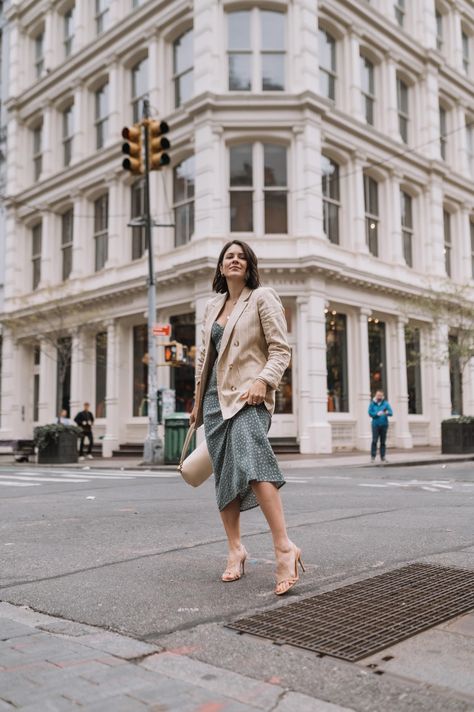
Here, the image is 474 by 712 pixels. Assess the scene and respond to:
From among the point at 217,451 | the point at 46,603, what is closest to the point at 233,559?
the point at 217,451

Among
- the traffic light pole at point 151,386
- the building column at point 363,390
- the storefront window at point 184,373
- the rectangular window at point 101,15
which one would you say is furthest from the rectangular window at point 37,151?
the building column at point 363,390

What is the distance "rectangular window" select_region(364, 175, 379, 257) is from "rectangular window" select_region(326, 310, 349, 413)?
324 centimetres

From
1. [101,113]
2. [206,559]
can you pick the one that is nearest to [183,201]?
[101,113]

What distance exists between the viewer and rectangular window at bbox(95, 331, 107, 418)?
2561 centimetres

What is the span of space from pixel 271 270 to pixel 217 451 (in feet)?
56.9

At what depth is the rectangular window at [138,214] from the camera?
24.6 m

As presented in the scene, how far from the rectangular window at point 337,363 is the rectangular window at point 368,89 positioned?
299 inches

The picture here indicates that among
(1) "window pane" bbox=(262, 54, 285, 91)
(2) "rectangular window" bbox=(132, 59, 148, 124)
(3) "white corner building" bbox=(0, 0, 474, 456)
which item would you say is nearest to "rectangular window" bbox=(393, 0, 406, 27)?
(3) "white corner building" bbox=(0, 0, 474, 456)

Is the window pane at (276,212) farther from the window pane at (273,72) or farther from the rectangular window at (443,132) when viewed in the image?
the rectangular window at (443,132)

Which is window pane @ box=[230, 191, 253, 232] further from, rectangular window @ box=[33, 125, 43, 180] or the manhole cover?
the manhole cover

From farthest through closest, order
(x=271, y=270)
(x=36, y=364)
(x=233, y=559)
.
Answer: (x=36, y=364), (x=271, y=270), (x=233, y=559)

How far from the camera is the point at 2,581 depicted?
14.0 ft

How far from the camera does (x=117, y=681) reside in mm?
2527

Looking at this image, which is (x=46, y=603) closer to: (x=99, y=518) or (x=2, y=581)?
(x=2, y=581)
